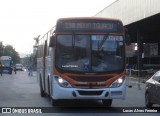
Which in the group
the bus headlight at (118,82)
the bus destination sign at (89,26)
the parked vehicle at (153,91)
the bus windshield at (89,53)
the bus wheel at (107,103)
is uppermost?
the bus destination sign at (89,26)

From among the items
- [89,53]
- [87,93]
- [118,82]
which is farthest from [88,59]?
[118,82]

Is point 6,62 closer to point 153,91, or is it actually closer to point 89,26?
point 89,26

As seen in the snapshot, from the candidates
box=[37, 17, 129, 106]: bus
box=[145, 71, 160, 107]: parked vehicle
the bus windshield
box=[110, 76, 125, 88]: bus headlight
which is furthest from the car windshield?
box=[110, 76, 125, 88]: bus headlight

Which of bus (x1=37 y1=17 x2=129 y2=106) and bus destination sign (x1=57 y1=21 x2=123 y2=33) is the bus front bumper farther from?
bus destination sign (x1=57 y1=21 x2=123 y2=33)

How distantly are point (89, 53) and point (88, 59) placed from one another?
202mm

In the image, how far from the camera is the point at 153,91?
16609 mm

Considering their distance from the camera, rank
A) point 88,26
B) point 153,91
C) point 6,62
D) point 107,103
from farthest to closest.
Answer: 1. point 6,62
2. point 107,103
3. point 153,91
4. point 88,26

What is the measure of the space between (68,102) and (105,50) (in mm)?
4035

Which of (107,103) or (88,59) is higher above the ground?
(88,59)

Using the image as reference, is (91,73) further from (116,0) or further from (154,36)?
(154,36)

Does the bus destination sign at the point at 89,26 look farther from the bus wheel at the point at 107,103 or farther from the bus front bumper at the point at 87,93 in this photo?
the bus wheel at the point at 107,103

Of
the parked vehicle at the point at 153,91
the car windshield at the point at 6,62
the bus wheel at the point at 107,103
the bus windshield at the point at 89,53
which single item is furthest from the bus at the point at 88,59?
the car windshield at the point at 6,62

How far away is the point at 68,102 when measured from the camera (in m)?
19.4

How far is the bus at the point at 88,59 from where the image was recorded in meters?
15.8
